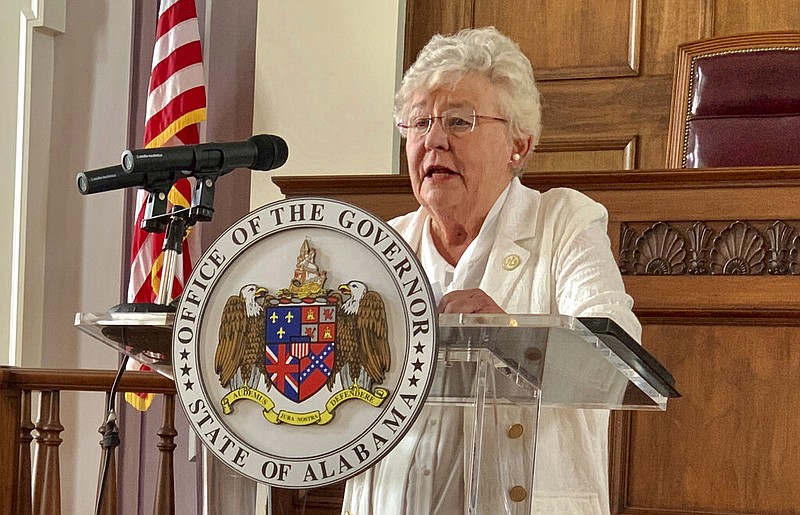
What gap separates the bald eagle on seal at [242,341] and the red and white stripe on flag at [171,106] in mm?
3015

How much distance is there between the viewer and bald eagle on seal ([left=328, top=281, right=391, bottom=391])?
3.59 ft

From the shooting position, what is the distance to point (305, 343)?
1.12m

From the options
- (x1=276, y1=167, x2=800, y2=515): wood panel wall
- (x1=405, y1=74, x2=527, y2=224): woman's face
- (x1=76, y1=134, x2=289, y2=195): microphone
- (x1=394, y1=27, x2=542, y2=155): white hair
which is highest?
(x1=394, y1=27, x2=542, y2=155): white hair

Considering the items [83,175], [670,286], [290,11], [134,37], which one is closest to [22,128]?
[134,37]

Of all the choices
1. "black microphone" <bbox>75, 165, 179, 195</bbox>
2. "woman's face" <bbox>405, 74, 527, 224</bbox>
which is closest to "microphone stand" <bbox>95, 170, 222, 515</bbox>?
"black microphone" <bbox>75, 165, 179, 195</bbox>

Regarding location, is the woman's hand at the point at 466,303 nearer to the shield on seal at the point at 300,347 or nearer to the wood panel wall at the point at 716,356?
the shield on seal at the point at 300,347

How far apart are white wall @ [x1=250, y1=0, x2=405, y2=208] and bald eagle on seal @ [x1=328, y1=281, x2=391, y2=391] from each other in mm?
3247

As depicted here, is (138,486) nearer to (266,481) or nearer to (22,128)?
(22,128)

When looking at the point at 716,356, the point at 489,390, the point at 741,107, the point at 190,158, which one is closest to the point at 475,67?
the point at 190,158

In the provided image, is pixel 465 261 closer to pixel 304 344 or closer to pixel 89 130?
pixel 304 344

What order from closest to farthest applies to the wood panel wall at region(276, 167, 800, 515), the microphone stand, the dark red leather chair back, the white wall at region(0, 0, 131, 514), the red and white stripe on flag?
1. the microphone stand
2. the wood panel wall at region(276, 167, 800, 515)
3. the dark red leather chair back
4. the red and white stripe on flag
5. the white wall at region(0, 0, 131, 514)

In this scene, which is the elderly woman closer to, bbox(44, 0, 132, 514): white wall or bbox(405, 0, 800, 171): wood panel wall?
bbox(405, 0, 800, 171): wood panel wall

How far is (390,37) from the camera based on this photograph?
4.48m

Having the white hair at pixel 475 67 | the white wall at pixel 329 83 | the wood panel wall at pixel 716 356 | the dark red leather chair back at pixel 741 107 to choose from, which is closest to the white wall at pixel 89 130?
the white wall at pixel 329 83
